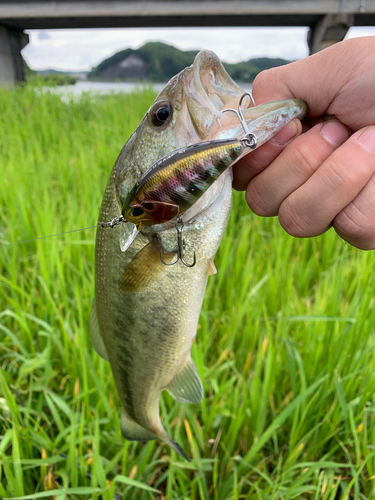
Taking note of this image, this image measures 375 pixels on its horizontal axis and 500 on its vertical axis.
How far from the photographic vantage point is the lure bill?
0.68 metres

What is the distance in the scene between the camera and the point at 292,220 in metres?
1.07

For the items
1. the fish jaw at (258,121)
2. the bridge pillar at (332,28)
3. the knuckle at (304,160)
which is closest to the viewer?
the fish jaw at (258,121)

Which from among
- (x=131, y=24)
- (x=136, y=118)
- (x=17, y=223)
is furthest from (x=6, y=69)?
(x=17, y=223)

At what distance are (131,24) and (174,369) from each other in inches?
550

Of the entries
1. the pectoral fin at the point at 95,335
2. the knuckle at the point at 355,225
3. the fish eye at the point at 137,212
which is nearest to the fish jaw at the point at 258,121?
the fish eye at the point at 137,212

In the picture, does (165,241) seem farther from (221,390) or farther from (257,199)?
(221,390)

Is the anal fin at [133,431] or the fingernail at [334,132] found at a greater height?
the fingernail at [334,132]

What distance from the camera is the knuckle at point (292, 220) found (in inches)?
41.6

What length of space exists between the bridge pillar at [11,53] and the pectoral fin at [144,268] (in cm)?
1407

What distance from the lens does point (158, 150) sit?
887 millimetres

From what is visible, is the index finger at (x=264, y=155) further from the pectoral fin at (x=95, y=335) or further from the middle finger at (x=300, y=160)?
the pectoral fin at (x=95, y=335)

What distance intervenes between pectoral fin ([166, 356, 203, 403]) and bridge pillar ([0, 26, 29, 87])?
46.3 ft

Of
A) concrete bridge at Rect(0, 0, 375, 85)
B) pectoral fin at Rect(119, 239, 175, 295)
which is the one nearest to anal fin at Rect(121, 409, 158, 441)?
pectoral fin at Rect(119, 239, 175, 295)

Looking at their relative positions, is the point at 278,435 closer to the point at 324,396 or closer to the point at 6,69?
the point at 324,396
